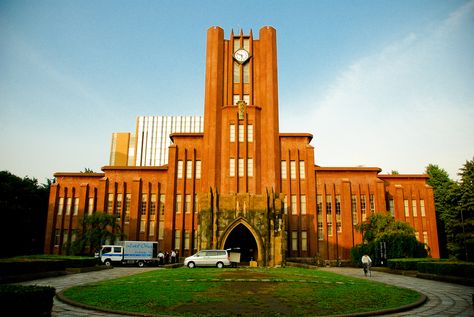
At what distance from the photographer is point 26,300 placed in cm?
844

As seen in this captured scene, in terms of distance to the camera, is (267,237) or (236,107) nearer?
(267,237)

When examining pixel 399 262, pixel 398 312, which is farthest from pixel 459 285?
pixel 398 312

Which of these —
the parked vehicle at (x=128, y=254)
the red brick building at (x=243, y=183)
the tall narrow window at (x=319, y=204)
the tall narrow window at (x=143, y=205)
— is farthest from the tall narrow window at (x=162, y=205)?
the tall narrow window at (x=319, y=204)

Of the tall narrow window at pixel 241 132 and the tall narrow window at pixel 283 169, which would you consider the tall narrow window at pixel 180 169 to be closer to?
the tall narrow window at pixel 241 132

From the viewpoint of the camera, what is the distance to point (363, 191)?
4516 centimetres

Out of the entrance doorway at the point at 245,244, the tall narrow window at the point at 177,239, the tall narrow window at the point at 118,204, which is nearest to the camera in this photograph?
the entrance doorway at the point at 245,244

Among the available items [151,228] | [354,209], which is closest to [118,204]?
[151,228]

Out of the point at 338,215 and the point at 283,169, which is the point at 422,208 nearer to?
the point at 338,215

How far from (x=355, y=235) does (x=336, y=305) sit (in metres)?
33.9

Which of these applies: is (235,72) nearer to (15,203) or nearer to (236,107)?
(236,107)

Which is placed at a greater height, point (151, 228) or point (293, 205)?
point (293, 205)

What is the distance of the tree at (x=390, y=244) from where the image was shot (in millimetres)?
32094

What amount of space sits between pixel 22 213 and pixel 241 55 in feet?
103

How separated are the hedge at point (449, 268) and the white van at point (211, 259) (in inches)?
546
